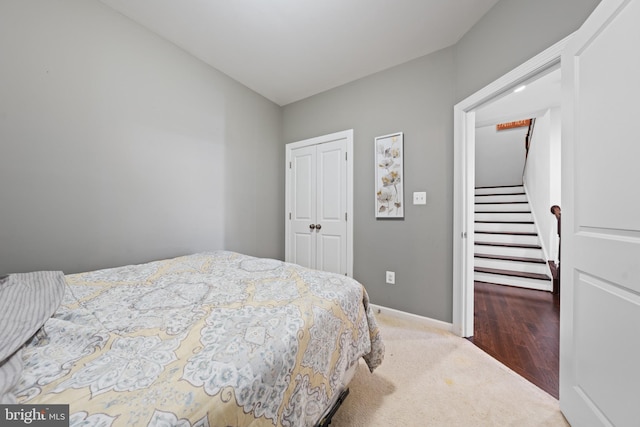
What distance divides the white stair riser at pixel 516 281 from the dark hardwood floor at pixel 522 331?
0.39 feet

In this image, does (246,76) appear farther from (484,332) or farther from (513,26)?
(484,332)

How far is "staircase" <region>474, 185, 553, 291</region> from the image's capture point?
3.25 meters

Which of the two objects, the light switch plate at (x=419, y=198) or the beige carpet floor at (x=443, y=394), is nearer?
the beige carpet floor at (x=443, y=394)

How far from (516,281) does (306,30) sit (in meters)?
4.08

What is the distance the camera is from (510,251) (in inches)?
145

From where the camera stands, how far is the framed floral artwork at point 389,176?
2.35 m

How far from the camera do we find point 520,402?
4.27 ft

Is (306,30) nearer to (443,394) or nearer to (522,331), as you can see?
(443,394)

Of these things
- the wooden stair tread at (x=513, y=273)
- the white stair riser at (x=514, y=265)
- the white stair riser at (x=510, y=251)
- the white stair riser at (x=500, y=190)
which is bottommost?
the wooden stair tread at (x=513, y=273)

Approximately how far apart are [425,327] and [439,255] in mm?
702

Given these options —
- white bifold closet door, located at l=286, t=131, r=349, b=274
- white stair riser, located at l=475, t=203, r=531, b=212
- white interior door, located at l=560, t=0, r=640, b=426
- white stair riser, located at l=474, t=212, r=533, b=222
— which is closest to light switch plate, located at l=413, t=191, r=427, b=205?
white bifold closet door, located at l=286, t=131, r=349, b=274

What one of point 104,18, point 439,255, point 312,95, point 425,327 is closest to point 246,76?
point 312,95

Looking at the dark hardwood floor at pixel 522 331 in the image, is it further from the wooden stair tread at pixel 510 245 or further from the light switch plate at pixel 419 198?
the light switch plate at pixel 419 198

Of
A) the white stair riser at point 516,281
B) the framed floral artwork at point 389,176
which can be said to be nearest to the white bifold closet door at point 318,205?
the framed floral artwork at point 389,176
